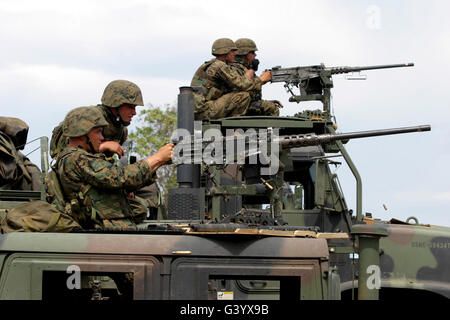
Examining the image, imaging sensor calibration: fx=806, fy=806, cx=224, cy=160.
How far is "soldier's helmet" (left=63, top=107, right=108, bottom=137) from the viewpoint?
17.7 feet

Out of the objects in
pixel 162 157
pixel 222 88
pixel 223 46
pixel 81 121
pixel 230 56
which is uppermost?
pixel 223 46

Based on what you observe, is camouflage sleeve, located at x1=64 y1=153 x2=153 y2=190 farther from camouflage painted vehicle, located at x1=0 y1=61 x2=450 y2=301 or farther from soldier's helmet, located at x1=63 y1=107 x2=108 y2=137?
camouflage painted vehicle, located at x1=0 y1=61 x2=450 y2=301

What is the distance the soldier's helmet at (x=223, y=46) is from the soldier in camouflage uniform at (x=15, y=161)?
9.24ft

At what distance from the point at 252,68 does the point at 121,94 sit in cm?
452

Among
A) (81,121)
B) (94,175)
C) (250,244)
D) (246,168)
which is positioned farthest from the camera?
(246,168)

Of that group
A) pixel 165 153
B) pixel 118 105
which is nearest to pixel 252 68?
pixel 118 105

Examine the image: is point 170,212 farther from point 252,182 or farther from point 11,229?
point 11,229

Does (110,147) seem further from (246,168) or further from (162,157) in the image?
(246,168)

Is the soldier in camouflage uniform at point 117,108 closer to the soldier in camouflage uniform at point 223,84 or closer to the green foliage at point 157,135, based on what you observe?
the soldier in camouflage uniform at point 223,84

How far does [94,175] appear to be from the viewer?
5055mm

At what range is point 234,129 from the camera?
9555mm

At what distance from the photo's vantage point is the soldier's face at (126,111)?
6.80 meters

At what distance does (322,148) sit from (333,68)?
2.27 m

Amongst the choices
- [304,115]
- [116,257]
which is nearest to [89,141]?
[116,257]
